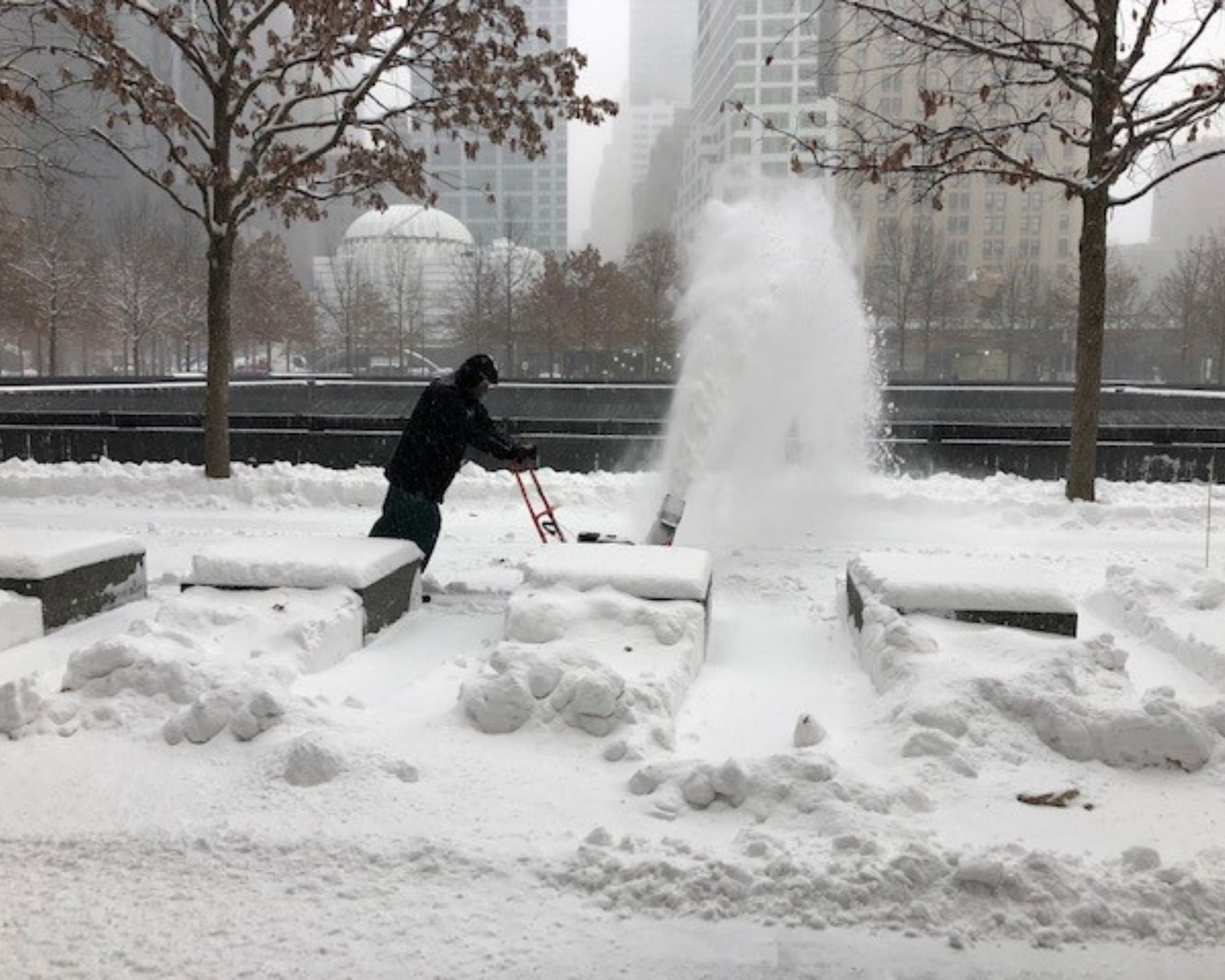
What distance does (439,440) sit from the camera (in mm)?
7531

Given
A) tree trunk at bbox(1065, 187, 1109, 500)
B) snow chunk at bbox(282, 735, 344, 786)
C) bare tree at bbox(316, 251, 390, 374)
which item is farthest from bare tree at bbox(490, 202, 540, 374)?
snow chunk at bbox(282, 735, 344, 786)

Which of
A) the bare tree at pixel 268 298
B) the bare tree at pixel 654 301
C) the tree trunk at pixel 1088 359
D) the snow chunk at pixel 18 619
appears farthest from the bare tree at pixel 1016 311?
the snow chunk at pixel 18 619

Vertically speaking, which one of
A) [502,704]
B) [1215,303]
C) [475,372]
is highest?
[1215,303]

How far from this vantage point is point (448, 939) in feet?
10.6

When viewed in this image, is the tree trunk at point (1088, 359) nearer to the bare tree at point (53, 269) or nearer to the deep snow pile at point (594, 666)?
the deep snow pile at point (594, 666)

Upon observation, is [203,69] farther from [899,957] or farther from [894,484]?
[899,957]

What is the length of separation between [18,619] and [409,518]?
2.52 meters

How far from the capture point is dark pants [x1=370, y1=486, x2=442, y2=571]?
24.9 ft

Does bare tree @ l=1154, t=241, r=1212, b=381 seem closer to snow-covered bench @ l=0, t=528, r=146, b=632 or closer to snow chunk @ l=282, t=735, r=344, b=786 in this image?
snow-covered bench @ l=0, t=528, r=146, b=632

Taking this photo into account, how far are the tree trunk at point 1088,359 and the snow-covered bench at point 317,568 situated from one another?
8.59 m

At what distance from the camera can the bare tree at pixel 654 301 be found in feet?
148

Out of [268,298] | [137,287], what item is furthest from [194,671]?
[268,298]

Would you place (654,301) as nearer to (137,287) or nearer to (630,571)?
(137,287)

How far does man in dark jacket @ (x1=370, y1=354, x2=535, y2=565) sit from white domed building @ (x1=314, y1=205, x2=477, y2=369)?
34.3 m
